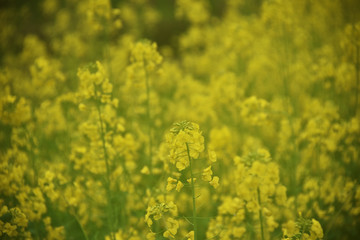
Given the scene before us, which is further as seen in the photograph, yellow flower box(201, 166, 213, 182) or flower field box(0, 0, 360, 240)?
flower field box(0, 0, 360, 240)

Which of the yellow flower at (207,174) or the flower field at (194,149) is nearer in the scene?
the yellow flower at (207,174)

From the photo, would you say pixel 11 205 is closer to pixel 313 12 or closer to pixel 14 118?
pixel 14 118

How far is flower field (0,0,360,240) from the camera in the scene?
2484 millimetres

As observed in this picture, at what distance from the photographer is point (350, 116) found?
169 inches

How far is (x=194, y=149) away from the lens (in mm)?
2037

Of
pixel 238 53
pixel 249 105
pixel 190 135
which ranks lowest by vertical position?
pixel 190 135

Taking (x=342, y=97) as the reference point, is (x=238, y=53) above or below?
above

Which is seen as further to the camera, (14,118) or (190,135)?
(14,118)

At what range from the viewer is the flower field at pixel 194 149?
2.48 metres

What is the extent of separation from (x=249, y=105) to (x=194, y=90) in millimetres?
3078

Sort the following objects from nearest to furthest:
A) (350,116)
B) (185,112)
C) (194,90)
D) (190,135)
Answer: (190,135), (350,116), (185,112), (194,90)

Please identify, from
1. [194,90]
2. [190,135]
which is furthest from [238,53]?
[190,135]

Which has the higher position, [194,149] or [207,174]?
[194,149]

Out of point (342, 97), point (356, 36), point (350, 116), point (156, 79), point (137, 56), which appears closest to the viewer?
point (137, 56)
